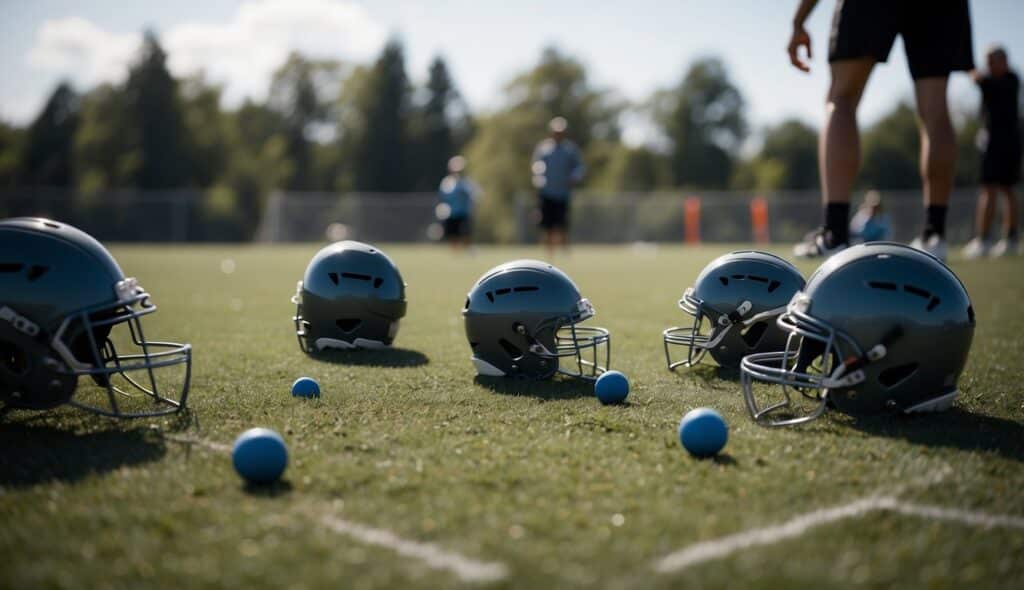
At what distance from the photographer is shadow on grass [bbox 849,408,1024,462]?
Result: 119 inches

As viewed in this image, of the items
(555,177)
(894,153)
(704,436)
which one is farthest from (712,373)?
(894,153)

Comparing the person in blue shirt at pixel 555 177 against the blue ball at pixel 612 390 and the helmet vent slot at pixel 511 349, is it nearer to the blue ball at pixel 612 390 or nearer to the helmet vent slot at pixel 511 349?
the helmet vent slot at pixel 511 349

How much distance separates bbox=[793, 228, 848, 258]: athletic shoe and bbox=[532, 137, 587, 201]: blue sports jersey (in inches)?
457

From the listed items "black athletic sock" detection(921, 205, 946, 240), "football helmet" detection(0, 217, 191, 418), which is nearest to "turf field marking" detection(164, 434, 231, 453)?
"football helmet" detection(0, 217, 191, 418)

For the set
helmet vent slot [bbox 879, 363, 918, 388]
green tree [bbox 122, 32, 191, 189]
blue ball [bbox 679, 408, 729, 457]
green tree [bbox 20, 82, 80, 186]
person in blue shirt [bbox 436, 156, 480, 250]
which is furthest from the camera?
green tree [bbox 20, 82, 80, 186]

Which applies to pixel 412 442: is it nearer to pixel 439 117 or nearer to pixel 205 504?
pixel 205 504

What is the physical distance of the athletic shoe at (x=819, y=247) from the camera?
16.9 feet

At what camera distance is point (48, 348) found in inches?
122

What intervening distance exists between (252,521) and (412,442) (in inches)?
35.3

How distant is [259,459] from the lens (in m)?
2.55

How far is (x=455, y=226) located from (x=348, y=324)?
52.6 feet

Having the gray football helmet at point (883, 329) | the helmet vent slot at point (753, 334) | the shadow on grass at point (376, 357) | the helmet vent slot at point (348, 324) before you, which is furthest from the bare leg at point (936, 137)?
the helmet vent slot at point (348, 324)

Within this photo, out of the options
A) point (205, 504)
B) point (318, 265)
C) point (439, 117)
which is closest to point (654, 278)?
point (318, 265)

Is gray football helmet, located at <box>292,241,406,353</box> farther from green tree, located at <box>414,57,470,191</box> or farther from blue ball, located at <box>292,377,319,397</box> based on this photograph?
green tree, located at <box>414,57,470,191</box>
